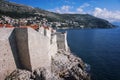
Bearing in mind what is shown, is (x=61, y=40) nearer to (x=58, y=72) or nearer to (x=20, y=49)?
(x=58, y=72)

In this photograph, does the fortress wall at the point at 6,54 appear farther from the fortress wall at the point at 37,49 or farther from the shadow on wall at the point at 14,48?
the fortress wall at the point at 37,49

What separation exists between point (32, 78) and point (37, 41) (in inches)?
216

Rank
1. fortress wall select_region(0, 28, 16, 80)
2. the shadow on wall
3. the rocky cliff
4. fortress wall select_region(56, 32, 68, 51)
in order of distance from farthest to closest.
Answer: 1. fortress wall select_region(56, 32, 68, 51)
2. the shadow on wall
3. the rocky cliff
4. fortress wall select_region(0, 28, 16, 80)

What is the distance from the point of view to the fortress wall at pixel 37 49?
2919cm

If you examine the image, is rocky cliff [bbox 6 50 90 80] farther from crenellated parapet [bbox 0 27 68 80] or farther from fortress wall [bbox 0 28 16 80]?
crenellated parapet [bbox 0 27 68 80]

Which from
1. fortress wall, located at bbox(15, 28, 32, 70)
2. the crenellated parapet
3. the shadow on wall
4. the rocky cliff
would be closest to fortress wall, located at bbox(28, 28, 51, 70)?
the crenellated parapet

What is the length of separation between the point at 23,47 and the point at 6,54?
2537 millimetres

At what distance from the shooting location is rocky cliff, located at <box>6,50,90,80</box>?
2869 cm

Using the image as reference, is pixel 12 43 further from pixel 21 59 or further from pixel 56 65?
pixel 56 65

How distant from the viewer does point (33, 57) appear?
3002cm

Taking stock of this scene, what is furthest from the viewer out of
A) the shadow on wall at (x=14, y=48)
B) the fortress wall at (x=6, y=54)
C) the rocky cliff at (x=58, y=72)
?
the shadow on wall at (x=14, y=48)

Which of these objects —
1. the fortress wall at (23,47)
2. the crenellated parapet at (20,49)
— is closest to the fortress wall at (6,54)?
the crenellated parapet at (20,49)

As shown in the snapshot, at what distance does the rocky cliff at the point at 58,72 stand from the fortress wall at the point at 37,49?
1.41 metres

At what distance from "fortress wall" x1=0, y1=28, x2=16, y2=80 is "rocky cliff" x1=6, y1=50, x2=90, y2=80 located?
0.91 metres
